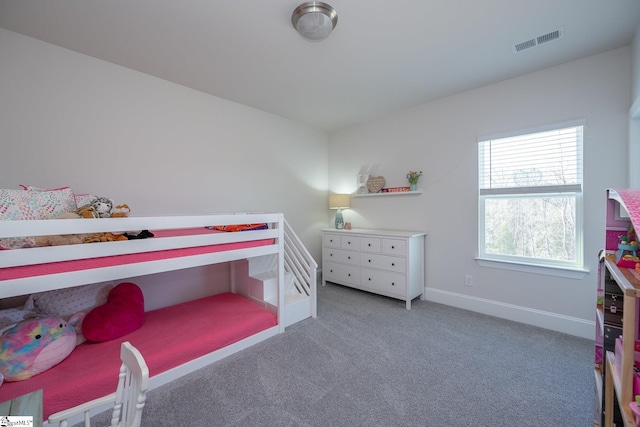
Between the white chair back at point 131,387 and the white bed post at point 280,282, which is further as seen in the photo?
the white bed post at point 280,282

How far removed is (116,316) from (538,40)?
157 inches

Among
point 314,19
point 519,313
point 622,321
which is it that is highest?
point 314,19

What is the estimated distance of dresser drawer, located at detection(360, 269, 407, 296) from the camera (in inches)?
116

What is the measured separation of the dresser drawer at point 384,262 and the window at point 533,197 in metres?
0.89

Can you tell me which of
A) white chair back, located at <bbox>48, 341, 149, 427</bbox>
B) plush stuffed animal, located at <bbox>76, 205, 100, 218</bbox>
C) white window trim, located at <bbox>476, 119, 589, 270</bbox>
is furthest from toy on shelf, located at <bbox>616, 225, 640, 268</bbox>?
plush stuffed animal, located at <bbox>76, 205, 100, 218</bbox>

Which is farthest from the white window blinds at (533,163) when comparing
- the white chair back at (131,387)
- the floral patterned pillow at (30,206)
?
the floral patterned pillow at (30,206)

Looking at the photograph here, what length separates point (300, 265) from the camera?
9.23ft

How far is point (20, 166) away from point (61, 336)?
137cm

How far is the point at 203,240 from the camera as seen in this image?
1904mm

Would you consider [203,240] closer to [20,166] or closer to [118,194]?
[118,194]

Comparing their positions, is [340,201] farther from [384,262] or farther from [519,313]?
[519,313]

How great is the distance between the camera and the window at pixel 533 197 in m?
2.30

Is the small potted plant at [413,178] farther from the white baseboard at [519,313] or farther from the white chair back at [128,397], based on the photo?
the white chair back at [128,397]

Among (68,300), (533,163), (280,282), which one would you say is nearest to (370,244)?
(280,282)
